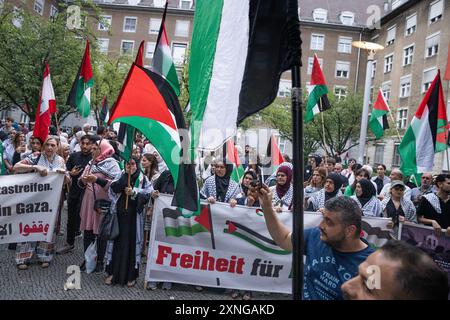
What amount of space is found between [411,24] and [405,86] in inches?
204

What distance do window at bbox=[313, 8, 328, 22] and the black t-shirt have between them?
4147cm

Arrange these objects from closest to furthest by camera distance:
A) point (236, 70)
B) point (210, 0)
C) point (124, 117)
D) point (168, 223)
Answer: point (236, 70)
point (210, 0)
point (124, 117)
point (168, 223)

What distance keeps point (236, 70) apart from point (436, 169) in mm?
28090

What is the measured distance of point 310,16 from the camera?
4384 centimetres

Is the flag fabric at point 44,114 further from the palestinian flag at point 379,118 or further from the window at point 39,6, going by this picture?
the window at point 39,6

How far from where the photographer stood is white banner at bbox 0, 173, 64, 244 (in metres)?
5.15

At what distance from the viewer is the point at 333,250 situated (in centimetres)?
242

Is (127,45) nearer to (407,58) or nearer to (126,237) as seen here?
(407,58)

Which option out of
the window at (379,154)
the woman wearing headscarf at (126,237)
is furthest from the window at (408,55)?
the woman wearing headscarf at (126,237)

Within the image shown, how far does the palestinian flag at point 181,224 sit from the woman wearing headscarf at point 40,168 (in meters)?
1.60

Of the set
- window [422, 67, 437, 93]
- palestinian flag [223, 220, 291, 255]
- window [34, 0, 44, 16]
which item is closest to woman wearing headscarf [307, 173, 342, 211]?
palestinian flag [223, 220, 291, 255]

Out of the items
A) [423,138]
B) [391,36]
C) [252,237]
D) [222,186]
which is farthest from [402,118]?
[252,237]
